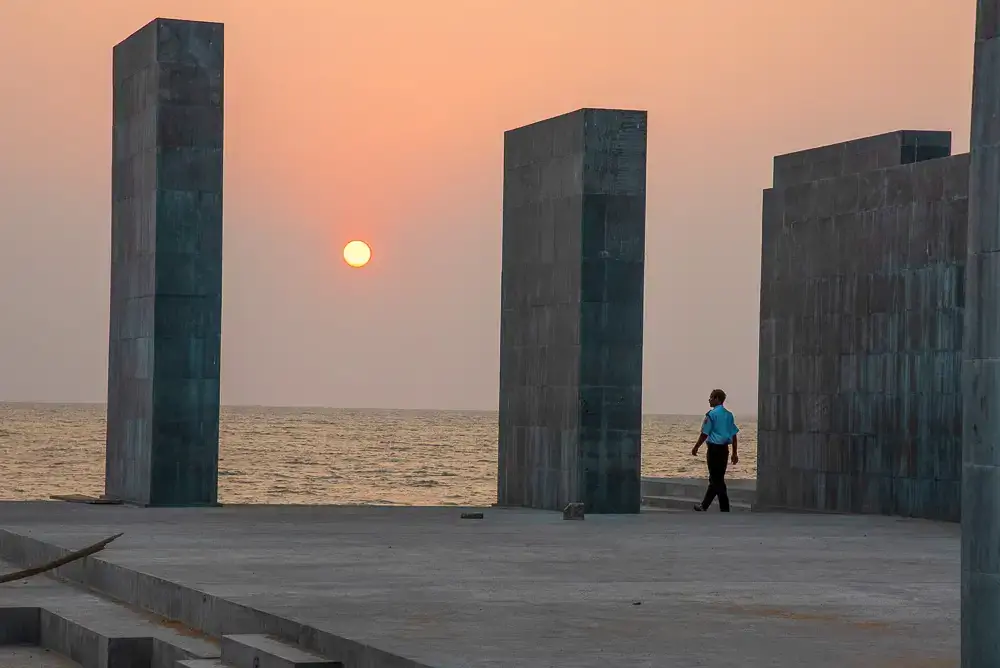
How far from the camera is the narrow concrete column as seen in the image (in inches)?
283

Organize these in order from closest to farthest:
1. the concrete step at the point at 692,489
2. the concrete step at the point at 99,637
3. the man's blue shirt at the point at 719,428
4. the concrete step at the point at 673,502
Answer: the concrete step at the point at 99,637 < the man's blue shirt at the point at 719,428 < the concrete step at the point at 692,489 < the concrete step at the point at 673,502

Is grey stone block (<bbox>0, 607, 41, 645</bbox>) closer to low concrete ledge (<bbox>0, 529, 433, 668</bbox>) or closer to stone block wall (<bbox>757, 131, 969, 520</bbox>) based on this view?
low concrete ledge (<bbox>0, 529, 433, 668</bbox>)

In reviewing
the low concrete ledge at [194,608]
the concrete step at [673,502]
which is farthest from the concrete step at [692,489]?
A: the low concrete ledge at [194,608]

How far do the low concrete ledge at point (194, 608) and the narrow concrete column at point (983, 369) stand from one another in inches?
98.5

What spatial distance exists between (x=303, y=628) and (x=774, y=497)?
16200 mm

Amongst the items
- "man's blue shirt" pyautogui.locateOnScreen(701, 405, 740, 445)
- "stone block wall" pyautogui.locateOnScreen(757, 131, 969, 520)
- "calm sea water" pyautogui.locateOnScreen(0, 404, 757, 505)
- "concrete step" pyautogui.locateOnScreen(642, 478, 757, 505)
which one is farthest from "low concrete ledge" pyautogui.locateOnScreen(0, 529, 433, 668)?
"calm sea water" pyautogui.locateOnScreen(0, 404, 757, 505)

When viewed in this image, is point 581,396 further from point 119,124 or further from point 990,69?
point 990,69

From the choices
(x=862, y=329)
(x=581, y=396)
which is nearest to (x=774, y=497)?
(x=862, y=329)

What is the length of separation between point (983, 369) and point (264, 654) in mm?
4061

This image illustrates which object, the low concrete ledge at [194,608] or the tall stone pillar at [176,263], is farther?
the tall stone pillar at [176,263]

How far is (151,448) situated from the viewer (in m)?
20.7

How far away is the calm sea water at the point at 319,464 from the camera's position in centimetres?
6169

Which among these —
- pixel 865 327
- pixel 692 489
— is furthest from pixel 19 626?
pixel 692 489

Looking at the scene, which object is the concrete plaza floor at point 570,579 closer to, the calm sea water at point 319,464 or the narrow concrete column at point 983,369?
the narrow concrete column at point 983,369
